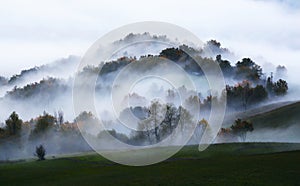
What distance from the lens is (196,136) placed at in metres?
165

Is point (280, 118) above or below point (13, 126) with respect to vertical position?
above

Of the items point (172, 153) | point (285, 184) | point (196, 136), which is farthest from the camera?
point (196, 136)

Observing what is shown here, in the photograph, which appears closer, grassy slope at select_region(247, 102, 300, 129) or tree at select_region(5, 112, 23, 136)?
grassy slope at select_region(247, 102, 300, 129)

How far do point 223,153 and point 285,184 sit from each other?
199 ft

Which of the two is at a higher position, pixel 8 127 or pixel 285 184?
pixel 8 127

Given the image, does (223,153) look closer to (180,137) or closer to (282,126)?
(180,137)

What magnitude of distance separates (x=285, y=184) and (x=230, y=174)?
8862 mm

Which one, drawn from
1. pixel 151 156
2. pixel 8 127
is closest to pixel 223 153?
pixel 151 156

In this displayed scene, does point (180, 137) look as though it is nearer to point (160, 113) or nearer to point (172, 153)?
point (160, 113)

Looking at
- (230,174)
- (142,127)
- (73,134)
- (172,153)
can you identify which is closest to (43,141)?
(73,134)

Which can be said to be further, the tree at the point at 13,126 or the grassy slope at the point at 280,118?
the tree at the point at 13,126

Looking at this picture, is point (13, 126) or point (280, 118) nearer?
point (280, 118)

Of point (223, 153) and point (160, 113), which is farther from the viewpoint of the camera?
point (160, 113)

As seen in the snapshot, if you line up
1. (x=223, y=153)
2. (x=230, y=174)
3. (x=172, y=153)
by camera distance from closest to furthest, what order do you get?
1. (x=230, y=174)
2. (x=223, y=153)
3. (x=172, y=153)
